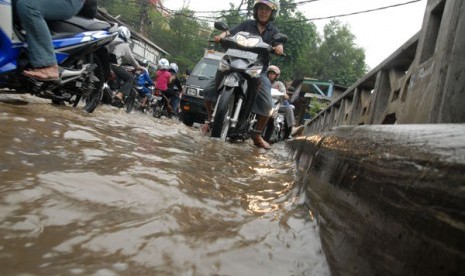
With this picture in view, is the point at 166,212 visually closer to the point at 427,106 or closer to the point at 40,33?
the point at 427,106

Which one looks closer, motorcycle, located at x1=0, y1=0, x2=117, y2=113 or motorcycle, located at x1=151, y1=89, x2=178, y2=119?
motorcycle, located at x1=0, y1=0, x2=117, y2=113

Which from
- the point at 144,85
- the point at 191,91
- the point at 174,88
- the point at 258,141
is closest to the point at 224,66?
the point at 258,141

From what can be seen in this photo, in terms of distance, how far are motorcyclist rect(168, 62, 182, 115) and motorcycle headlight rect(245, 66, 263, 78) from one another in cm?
774

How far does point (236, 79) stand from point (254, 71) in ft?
0.88

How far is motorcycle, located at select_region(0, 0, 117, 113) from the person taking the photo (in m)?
2.73

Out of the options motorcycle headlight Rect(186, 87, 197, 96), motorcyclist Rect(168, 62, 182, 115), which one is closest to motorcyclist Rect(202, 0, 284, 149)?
motorcycle headlight Rect(186, 87, 197, 96)

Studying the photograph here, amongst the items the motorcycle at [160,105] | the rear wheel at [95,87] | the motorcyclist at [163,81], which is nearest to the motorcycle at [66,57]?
the rear wheel at [95,87]

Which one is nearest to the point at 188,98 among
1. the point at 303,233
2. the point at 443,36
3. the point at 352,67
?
the point at 443,36

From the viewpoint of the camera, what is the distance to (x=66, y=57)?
3480mm

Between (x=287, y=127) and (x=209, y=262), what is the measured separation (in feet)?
29.1

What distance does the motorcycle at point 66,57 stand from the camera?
107 inches

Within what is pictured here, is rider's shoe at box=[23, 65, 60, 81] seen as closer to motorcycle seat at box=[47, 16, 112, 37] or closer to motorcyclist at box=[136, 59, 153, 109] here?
motorcycle seat at box=[47, 16, 112, 37]

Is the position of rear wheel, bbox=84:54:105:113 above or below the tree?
below

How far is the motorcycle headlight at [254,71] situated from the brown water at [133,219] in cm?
242
